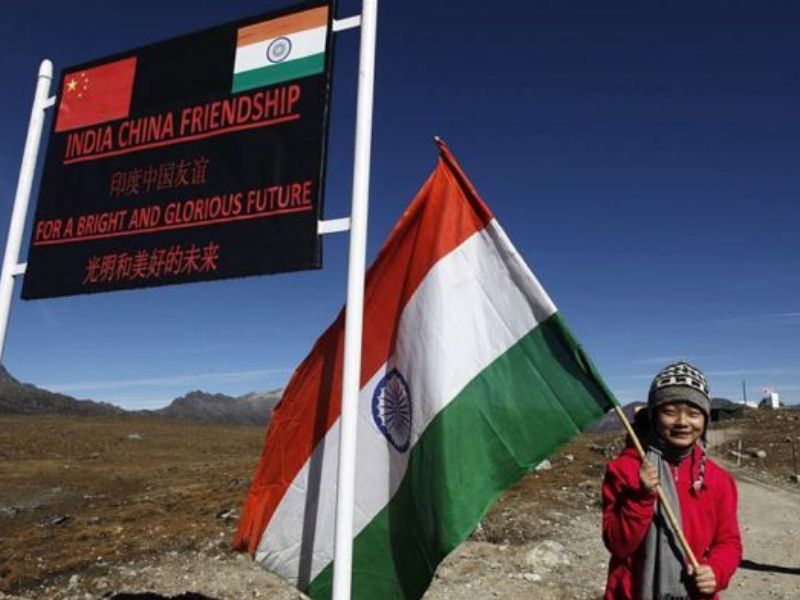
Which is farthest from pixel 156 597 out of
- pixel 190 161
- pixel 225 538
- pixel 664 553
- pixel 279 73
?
pixel 664 553

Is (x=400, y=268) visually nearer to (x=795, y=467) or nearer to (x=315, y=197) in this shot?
(x=315, y=197)

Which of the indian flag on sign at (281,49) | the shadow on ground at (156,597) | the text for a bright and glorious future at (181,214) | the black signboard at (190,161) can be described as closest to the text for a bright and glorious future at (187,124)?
the black signboard at (190,161)

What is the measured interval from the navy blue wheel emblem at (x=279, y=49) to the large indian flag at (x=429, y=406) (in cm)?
141

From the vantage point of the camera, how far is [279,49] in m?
4.63

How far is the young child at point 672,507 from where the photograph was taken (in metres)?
2.84

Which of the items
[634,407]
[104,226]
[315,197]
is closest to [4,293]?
[104,226]

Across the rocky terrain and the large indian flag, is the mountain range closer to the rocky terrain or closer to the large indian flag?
the rocky terrain

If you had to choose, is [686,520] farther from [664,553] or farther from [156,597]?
[156,597]

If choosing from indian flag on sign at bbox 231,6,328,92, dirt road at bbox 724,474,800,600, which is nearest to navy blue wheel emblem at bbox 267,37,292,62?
indian flag on sign at bbox 231,6,328,92

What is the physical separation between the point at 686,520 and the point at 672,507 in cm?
11

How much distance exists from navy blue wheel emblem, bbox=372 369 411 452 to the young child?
1325mm

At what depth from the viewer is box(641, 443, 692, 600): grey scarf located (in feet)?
9.34

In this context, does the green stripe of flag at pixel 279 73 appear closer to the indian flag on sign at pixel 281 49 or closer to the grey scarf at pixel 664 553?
the indian flag on sign at pixel 281 49

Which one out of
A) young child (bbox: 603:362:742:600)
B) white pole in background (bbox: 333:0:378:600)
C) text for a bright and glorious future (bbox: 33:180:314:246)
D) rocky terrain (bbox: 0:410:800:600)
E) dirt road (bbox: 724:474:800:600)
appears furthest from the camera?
dirt road (bbox: 724:474:800:600)
